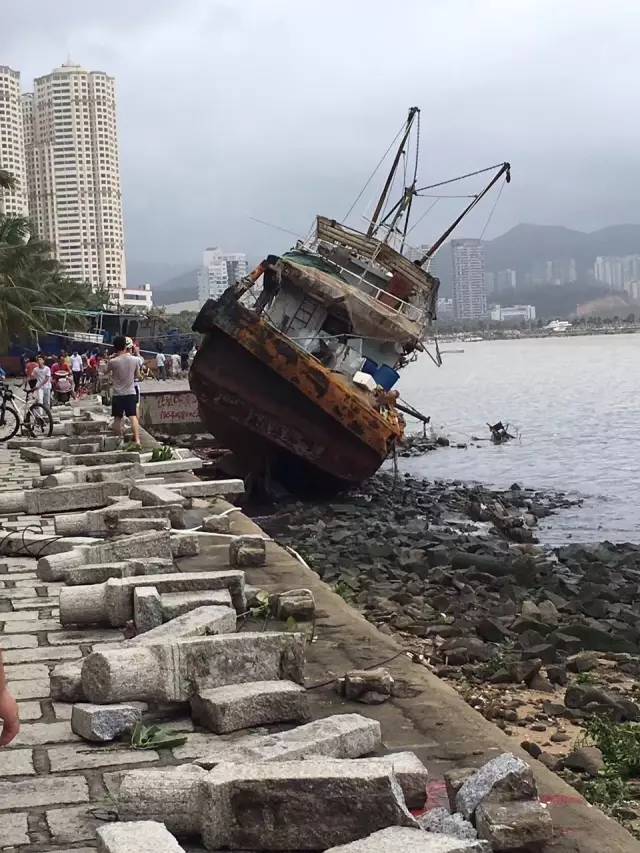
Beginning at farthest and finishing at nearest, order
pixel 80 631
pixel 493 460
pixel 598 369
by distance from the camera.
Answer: pixel 598 369 → pixel 493 460 → pixel 80 631

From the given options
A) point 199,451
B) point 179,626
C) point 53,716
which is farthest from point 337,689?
point 199,451

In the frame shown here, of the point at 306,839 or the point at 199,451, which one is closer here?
the point at 306,839

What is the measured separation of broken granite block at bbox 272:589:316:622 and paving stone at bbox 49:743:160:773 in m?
2.01

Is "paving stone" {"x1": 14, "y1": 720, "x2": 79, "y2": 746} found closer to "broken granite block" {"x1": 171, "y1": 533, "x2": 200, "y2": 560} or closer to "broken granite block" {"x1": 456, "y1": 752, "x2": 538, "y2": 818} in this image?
"broken granite block" {"x1": 456, "y1": 752, "x2": 538, "y2": 818}

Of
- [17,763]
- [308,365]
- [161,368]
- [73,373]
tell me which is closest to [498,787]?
[17,763]

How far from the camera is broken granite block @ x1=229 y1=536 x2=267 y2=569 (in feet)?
24.3

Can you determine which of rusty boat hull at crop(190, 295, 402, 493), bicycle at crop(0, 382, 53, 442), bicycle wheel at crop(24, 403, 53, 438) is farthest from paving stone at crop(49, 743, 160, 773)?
rusty boat hull at crop(190, 295, 402, 493)

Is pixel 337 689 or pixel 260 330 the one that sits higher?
pixel 260 330

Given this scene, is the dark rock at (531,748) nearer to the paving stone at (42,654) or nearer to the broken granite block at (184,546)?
the paving stone at (42,654)

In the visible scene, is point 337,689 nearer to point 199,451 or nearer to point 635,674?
point 635,674

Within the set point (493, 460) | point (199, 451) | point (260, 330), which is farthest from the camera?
point (493, 460)

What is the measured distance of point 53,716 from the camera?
4391 mm

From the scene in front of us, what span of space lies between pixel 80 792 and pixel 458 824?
133 centimetres

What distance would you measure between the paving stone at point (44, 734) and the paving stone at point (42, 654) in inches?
38.9
